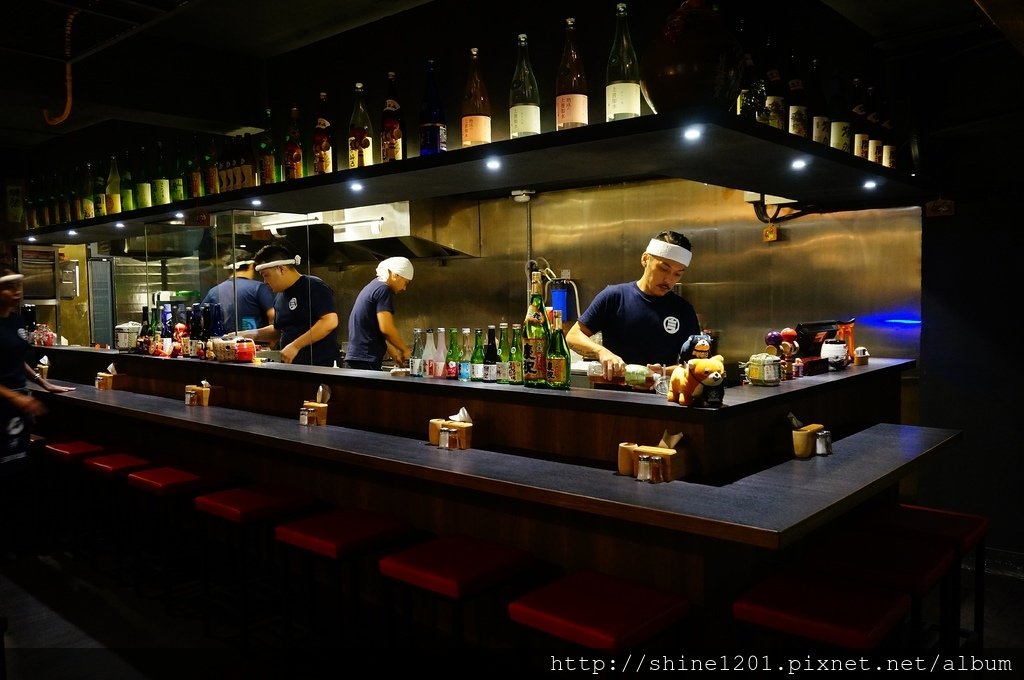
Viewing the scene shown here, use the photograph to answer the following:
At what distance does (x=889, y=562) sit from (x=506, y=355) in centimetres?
167

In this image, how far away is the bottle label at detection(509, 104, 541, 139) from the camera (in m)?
2.95

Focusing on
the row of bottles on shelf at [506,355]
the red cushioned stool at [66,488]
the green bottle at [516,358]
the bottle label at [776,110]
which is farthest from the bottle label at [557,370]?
the red cushioned stool at [66,488]

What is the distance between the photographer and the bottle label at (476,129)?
3.17 metres

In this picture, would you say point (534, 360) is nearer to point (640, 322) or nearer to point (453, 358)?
point (453, 358)

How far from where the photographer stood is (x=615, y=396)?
2.71m

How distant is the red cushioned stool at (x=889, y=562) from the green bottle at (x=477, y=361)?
1438 millimetres

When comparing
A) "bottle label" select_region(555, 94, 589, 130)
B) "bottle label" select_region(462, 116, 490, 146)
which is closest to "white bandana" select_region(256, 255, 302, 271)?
"bottle label" select_region(462, 116, 490, 146)

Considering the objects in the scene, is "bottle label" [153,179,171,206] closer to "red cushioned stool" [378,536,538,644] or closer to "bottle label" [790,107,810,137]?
"red cushioned stool" [378,536,538,644]

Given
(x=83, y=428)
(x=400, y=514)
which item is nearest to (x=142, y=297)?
(x=83, y=428)

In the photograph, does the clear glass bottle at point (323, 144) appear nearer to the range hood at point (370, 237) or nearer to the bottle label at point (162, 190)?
the range hood at point (370, 237)

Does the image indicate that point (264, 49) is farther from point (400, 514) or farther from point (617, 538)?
point (617, 538)

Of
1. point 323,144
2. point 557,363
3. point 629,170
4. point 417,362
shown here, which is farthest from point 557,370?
point 323,144

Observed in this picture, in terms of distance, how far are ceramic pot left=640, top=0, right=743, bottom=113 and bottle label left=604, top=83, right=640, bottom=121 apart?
0.27 meters

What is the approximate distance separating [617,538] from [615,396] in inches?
19.5
